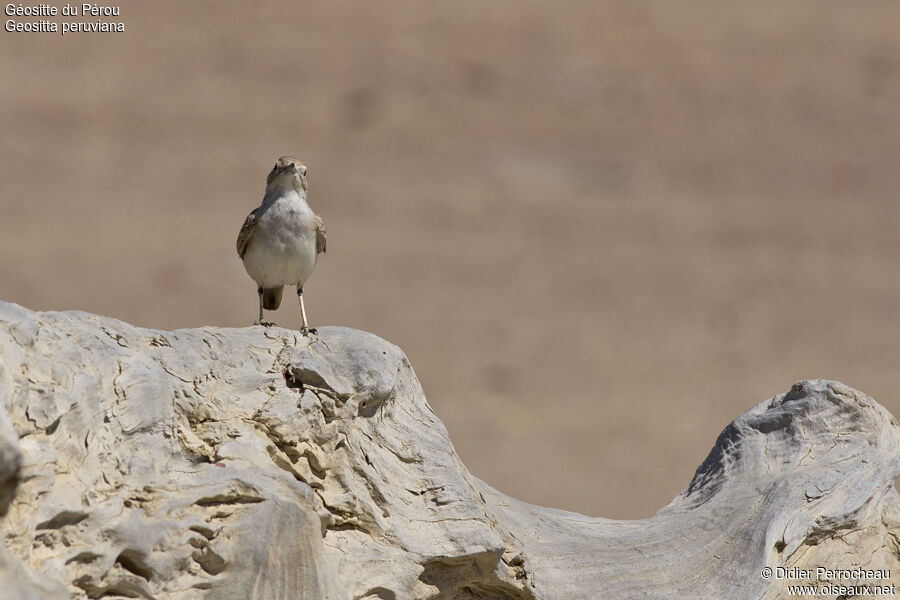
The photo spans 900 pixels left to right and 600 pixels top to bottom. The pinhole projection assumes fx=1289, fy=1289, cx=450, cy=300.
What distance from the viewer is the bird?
8352mm

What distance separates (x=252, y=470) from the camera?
5727mm

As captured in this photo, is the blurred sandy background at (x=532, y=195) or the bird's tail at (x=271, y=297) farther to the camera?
the blurred sandy background at (x=532, y=195)

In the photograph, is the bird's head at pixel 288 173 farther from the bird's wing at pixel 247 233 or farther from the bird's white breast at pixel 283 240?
the bird's wing at pixel 247 233

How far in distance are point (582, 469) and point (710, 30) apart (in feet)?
52.6

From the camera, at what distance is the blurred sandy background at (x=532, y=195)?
2573 cm

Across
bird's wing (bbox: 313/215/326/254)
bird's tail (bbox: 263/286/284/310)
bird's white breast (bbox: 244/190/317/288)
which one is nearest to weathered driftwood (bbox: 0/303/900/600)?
bird's white breast (bbox: 244/190/317/288)

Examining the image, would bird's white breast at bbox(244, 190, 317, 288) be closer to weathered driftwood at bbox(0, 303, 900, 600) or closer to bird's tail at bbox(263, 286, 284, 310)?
bird's tail at bbox(263, 286, 284, 310)

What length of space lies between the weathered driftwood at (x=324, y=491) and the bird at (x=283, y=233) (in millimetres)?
1805

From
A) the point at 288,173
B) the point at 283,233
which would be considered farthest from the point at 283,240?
the point at 288,173

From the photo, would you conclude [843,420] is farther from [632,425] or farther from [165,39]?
[165,39]

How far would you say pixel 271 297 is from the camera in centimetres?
904

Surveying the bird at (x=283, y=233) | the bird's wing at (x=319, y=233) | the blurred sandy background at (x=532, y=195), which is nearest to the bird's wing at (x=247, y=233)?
the bird at (x=283, y=233)

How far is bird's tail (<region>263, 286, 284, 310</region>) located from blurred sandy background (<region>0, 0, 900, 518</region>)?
541 inches

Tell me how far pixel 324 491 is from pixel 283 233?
101 inches
